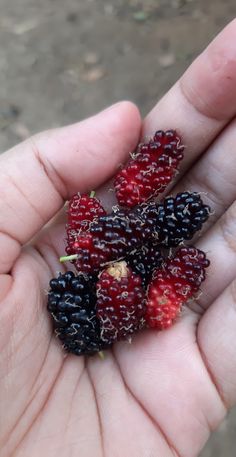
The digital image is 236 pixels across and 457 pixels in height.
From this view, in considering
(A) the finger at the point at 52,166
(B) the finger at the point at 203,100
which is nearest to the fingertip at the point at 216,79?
(B) the finger at the point at 203,100

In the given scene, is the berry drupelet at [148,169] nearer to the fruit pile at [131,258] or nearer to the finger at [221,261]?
the fruit pile at [131,258]

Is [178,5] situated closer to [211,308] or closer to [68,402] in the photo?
[211,308]

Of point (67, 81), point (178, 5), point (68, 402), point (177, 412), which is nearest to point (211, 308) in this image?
point (177, 412)

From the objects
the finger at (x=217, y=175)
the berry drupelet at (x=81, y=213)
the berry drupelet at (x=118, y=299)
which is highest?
the finger at (x=217, y=175)

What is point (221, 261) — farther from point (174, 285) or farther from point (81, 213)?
point (81, 213)

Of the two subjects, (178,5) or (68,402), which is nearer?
(68,402)

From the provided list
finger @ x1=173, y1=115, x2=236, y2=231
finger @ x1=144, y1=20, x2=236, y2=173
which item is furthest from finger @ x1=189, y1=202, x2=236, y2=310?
finger @ x1=144, y1=20, x2=236, y2=173

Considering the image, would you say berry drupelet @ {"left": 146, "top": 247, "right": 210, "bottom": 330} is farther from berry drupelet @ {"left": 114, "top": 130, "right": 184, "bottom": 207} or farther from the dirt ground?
the dirt ground
